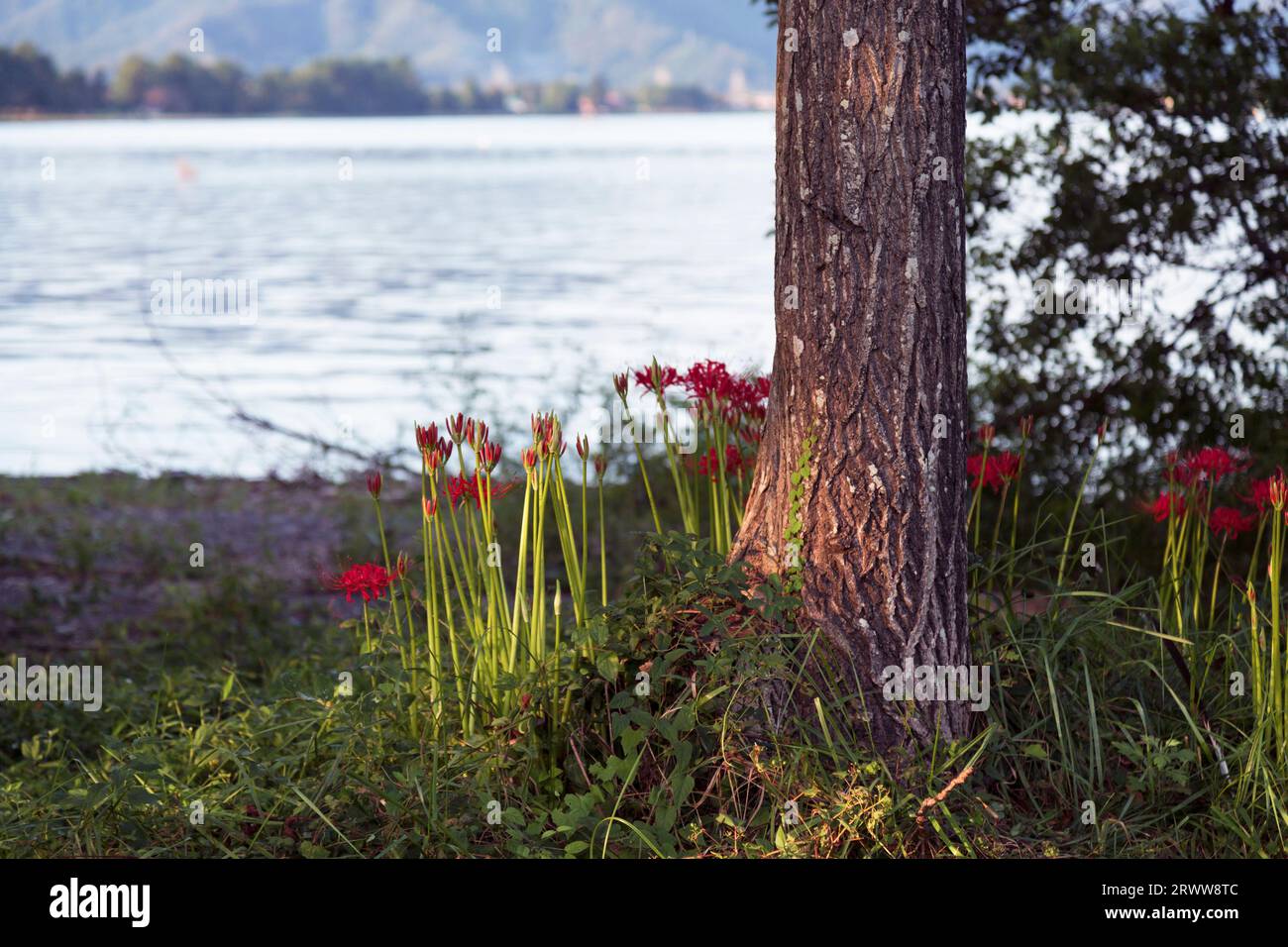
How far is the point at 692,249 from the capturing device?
21.8m

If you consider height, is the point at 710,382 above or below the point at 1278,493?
above

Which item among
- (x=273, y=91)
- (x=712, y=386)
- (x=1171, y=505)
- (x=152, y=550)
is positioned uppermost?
(x=273, y=91)

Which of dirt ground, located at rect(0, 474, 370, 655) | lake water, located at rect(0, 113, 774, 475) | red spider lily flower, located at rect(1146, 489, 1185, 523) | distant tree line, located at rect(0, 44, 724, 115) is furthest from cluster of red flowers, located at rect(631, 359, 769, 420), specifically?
distant tree line, located at rect(0, 44, 724, 115)

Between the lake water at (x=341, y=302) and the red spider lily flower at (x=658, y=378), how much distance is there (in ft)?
14.8

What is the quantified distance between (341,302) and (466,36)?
222 ft

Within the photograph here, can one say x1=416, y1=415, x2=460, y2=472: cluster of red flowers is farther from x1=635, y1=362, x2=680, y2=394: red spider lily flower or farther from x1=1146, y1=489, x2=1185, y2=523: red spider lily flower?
x1=1146, y1=489, x2=1185, y2=523: red spider lily flower

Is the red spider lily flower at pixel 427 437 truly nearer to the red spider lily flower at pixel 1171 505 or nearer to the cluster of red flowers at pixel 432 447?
the cluster of red flowers at pixel 432 447

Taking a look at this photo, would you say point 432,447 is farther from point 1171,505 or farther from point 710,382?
point 1171,505

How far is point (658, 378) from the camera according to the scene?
12.3ft

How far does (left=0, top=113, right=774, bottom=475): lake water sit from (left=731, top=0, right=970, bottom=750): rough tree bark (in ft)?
16.9

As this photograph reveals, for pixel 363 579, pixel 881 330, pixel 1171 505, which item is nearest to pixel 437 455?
pixel 363 579

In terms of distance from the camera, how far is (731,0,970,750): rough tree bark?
11.2 ft

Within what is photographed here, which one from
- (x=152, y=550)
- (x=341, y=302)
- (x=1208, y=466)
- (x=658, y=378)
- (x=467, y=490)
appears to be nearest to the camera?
(x=467, y=490)
